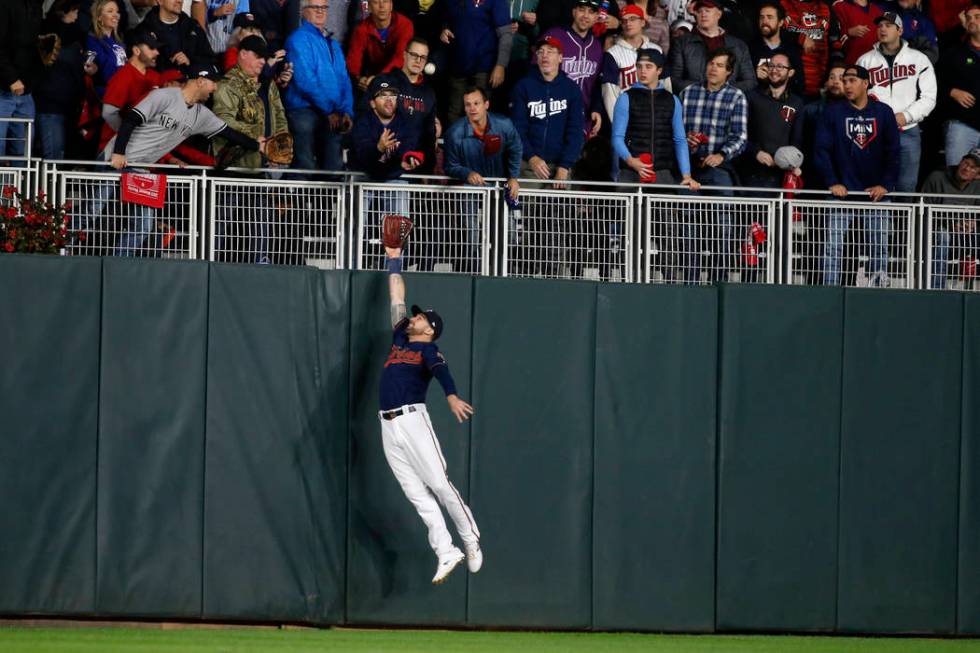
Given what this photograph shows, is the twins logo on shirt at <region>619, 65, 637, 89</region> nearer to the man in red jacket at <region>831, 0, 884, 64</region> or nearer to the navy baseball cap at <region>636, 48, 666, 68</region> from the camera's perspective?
the navy baseball cap at <region>636, 48, 666, 68</region>

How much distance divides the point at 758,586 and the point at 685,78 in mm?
5520

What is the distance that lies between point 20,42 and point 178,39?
55.3 inches

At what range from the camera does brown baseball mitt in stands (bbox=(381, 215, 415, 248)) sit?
12141 mm

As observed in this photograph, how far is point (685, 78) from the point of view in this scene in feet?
51.4

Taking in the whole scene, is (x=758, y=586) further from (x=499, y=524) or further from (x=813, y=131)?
(x=813, y=131)

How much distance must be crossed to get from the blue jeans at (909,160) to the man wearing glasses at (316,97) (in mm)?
5577

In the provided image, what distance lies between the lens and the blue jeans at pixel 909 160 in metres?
15.4

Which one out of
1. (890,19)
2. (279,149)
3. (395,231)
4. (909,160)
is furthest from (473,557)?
(890,19)

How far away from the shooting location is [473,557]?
11883 millimetres

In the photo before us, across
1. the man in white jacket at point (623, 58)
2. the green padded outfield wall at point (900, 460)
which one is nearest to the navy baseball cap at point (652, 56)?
the man in white jacket at point (623, 58)

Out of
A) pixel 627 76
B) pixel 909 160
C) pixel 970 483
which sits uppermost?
pixel 627 76

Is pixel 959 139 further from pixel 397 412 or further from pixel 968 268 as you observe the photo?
pixel 397 412

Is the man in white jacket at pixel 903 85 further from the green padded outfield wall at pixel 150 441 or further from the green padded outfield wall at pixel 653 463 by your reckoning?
the green padded outfield wall at pixel 150 441

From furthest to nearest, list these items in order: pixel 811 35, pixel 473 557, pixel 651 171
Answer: pixel 811 35, pixel 651 171, pixel 473 557
